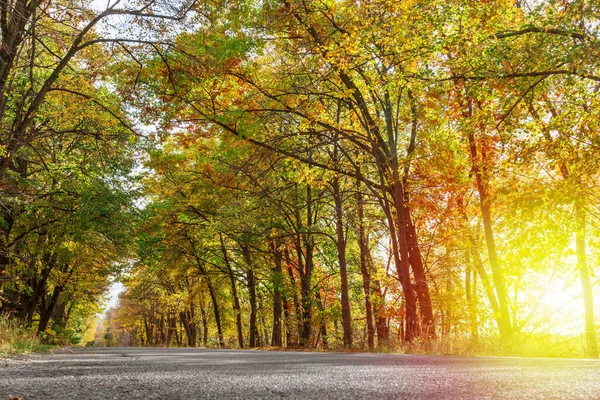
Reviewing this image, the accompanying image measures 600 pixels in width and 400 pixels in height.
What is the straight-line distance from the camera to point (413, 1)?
33.5 feet

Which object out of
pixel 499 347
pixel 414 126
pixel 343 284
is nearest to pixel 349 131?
pixel 414 126

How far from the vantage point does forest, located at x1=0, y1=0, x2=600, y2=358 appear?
9.76m

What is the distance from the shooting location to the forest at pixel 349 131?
32.0ft

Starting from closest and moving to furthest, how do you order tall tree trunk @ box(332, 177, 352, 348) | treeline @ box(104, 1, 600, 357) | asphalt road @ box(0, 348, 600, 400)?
1. asphalt road @ box(0, 348, 600, 400)
2. treeline @ box(104, 1, 600, 357)
3. tall tree trunk @ box(332, 177, 352, 348)

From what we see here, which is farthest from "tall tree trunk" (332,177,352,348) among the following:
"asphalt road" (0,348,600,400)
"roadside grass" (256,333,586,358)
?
"asphalt road" (0,348,600,400)

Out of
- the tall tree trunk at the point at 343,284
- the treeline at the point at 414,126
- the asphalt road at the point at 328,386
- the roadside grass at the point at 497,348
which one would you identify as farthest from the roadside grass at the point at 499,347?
the tall tree trunk at the point at 343,284

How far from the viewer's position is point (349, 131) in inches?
567

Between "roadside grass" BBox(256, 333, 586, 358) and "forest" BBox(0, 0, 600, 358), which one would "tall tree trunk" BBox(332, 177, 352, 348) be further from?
"roadside grass" BBox(256, 333, 586, 358)

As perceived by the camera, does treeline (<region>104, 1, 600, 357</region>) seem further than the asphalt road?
Yes

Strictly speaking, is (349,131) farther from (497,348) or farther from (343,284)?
(497,348)

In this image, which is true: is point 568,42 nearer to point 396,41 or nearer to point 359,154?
point 396,41

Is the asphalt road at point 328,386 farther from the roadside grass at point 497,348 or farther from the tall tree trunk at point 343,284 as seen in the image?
the tall tree trunk at point 343,284

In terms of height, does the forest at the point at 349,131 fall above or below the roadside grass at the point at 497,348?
above

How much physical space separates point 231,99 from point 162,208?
11552 mm
